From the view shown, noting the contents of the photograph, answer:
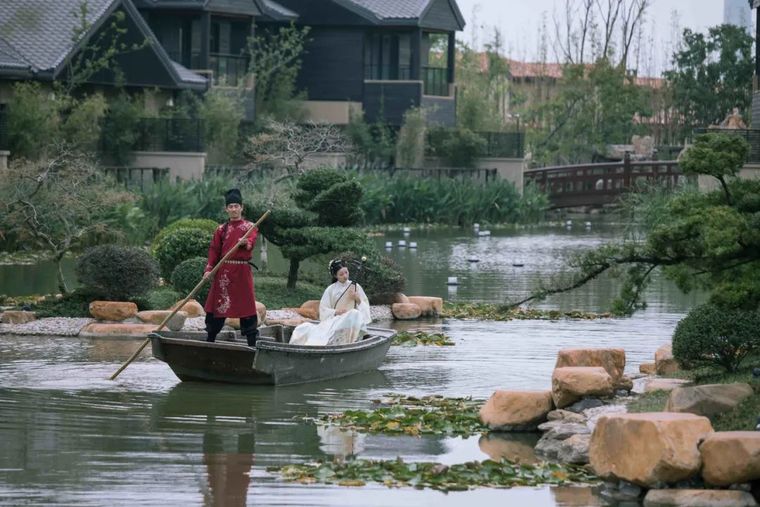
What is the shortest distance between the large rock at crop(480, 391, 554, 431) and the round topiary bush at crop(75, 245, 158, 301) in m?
8.52

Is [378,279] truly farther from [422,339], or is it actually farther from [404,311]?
[422,339]

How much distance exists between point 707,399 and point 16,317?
11802mm

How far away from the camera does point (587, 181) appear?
203 feet

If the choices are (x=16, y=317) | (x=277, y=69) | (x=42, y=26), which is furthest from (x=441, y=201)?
(x=16, y=317)

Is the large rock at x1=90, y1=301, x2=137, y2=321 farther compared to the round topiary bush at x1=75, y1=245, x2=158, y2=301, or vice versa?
the large rock at x1=90, y1=301, x2=137, y2=321

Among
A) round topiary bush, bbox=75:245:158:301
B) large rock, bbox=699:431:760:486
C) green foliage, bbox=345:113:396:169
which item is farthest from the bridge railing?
large rock, bbox=699:431:760:486

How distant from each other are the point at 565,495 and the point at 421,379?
6479 millimetres

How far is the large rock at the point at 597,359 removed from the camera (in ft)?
56.2

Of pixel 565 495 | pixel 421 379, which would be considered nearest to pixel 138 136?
pixel 421 379

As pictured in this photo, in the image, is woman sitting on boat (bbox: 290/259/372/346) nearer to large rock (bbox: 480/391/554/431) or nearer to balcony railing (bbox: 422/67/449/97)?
large rock (bbox: 480/391/554/431)


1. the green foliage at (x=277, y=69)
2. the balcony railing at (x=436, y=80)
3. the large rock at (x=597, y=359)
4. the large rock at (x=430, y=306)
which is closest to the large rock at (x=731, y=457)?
the large rock at (x=597, y=359)

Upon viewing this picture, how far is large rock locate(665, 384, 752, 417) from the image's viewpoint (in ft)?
47.5

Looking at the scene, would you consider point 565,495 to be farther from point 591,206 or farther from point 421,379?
point 591,206

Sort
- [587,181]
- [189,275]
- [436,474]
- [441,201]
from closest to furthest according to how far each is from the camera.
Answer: [436,474], [189,275], [441,201], [587,181]
